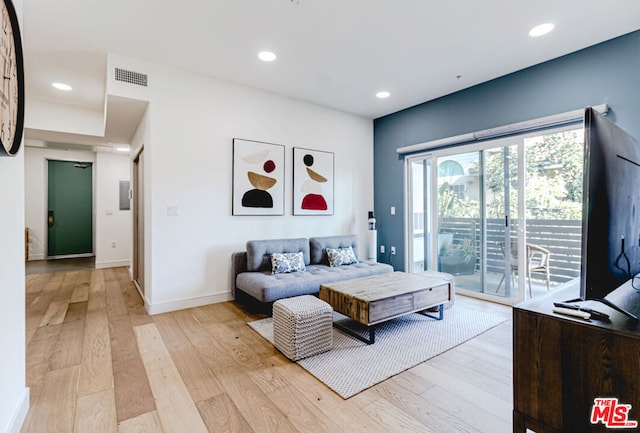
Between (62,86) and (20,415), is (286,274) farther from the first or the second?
(62,86)

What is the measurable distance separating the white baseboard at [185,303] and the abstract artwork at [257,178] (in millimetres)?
1070

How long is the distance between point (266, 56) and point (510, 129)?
9.54ft

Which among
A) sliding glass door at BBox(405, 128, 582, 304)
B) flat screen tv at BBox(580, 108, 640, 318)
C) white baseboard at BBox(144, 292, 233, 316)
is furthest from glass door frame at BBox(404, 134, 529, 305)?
white baseboard at BBox(144, 292, 233, 316)

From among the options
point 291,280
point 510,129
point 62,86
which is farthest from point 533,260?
point 62,86

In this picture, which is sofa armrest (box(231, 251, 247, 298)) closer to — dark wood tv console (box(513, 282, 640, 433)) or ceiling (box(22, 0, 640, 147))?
ceiling (box(22, 0, 640, 147))

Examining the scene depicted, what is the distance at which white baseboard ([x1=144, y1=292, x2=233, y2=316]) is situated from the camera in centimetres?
328

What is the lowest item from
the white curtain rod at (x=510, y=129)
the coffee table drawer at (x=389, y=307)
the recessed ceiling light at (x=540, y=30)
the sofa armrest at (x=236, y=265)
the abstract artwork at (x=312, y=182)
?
the coffee table drawer at (x=389, y=307)

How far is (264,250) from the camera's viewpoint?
3.69m

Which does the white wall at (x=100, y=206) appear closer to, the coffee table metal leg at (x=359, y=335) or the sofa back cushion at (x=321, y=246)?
the sofa back cushion at (x=321, y=246)

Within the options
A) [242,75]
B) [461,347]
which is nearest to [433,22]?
[242,75]

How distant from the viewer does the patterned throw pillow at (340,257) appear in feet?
13.3

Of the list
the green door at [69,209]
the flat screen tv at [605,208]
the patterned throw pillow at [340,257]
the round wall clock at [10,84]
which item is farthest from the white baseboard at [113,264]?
the flat screen tv at [605,208]

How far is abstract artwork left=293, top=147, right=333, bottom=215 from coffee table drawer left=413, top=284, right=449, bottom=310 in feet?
7.05

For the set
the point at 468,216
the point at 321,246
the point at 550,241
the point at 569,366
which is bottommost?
the point at 569,366
